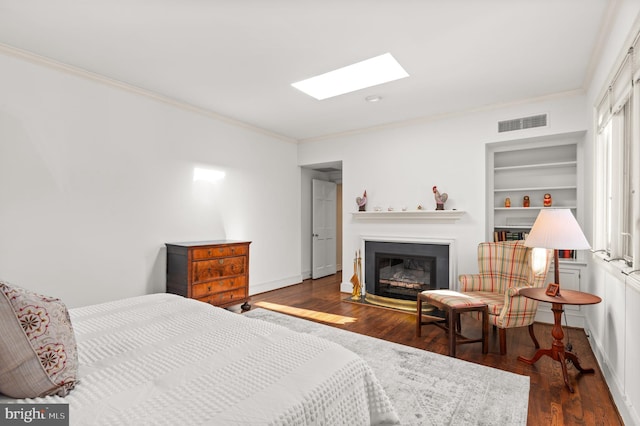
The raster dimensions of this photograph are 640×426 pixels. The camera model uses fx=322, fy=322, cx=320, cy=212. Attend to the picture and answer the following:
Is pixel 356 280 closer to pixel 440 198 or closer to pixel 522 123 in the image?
pixel 440 198

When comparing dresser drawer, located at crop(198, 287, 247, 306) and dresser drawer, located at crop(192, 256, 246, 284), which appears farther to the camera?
dresser drawer, located at crop(198, 287, 247, 306)

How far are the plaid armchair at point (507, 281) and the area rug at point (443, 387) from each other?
51cm

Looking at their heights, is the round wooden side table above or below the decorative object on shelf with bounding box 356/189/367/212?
below

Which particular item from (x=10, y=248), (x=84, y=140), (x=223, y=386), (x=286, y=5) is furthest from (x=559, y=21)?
(x=10, y=248)

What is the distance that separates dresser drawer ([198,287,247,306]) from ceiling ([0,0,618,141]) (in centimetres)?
243

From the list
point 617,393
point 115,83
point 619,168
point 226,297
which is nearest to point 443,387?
point 617,393

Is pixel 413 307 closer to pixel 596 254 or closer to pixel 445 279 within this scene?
pixel 445 279

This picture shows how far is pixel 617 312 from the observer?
2.26 meters

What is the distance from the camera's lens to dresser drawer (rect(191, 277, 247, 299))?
373 cm

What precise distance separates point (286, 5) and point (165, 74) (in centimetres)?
174

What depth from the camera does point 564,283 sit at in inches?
148

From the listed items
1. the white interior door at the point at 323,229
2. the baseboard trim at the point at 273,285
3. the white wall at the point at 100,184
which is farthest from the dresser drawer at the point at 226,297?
the white interior door at the point at 323,229

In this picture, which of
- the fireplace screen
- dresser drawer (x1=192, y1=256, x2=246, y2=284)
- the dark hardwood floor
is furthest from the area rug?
dresser drawer (x1=192, y1=256, x2=246, y2=284)

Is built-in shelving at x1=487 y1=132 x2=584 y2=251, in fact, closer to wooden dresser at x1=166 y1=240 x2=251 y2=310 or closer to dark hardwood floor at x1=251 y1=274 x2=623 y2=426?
dark hardwood floor at x1=251 y1=274 x2=623 y2=426
